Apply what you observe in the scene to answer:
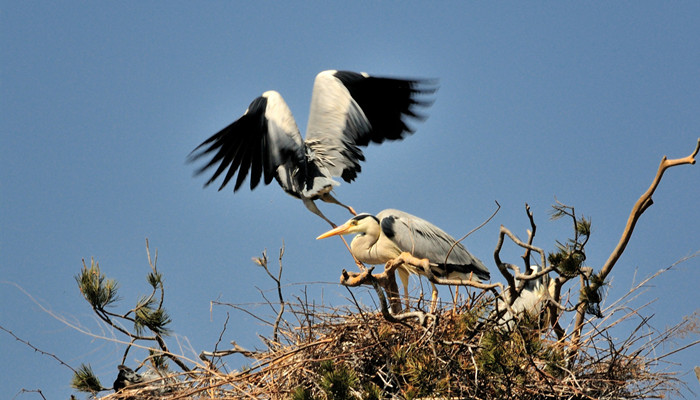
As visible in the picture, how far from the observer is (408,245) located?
17.2 feet

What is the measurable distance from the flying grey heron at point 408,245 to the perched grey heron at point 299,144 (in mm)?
951

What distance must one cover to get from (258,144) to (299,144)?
394 mm

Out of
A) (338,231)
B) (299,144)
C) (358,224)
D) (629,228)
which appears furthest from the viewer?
(299,144)

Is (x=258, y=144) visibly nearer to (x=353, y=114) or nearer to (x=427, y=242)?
(x=353, y=114)

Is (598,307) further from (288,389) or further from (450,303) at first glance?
(288,389)

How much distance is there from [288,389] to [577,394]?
1325 millimetres

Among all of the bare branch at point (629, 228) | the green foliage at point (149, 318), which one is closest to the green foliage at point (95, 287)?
the green foliage at point (149, 318)

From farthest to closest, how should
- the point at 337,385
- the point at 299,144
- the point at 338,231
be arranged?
1. the point at 299,144
2. the point at 338,231
3. the point at 337,385

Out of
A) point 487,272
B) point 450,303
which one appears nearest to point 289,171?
point 487,272

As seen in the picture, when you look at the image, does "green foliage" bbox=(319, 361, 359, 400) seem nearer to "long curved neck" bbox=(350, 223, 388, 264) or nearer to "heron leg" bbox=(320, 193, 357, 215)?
"long curved neck" bbox=(350, 223, 388, 264)

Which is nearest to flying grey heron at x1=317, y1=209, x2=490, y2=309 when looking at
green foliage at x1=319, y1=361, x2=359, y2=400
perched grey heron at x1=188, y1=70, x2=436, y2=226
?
perched grey heron at x1=188, y1=70, x2=436, y2=226

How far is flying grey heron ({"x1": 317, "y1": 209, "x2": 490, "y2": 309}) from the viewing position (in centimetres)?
527

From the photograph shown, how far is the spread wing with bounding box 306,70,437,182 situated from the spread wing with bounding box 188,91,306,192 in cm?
30

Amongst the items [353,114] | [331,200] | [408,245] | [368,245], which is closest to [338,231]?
[368,245]
